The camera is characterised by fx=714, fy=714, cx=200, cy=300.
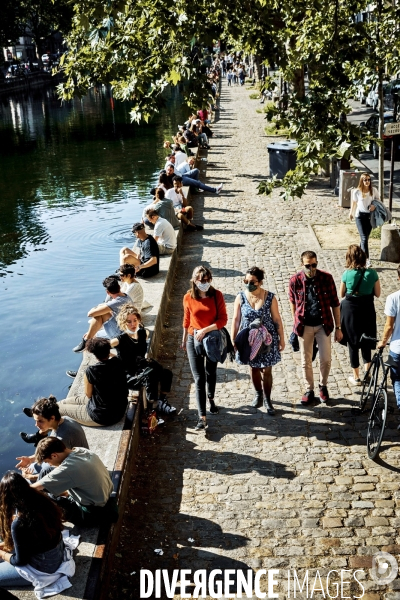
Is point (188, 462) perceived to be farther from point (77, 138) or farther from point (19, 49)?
point (19, 49)

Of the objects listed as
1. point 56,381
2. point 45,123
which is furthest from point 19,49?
point 56,381

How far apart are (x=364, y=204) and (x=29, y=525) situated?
30.1 ft

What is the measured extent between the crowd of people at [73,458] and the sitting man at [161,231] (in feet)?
9.75

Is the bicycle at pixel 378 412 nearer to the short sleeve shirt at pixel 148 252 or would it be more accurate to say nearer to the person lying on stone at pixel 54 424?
the person lying on stone at pixel 54 424

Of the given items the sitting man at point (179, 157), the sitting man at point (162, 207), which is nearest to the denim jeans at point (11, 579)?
the sitting man at point (162, 207)

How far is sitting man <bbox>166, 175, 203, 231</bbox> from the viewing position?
53.9 ft

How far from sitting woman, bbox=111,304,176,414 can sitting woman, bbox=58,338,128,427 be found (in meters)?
0.75

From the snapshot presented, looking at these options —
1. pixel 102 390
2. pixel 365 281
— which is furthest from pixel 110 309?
pixel 365 281

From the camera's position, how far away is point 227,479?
692 cm

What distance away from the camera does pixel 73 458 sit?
5.55 metres

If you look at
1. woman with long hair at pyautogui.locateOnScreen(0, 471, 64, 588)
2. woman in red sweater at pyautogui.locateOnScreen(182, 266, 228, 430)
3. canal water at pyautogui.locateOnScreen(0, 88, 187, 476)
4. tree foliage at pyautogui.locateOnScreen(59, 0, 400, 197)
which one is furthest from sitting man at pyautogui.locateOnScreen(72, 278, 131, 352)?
woman with long hair at pyautogui.locateOnScreen(0, 471, 64, 588)

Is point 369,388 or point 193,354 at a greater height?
point 193,354

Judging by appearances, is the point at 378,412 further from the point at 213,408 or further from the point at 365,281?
the point at 213,408

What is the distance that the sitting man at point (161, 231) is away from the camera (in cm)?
1333
